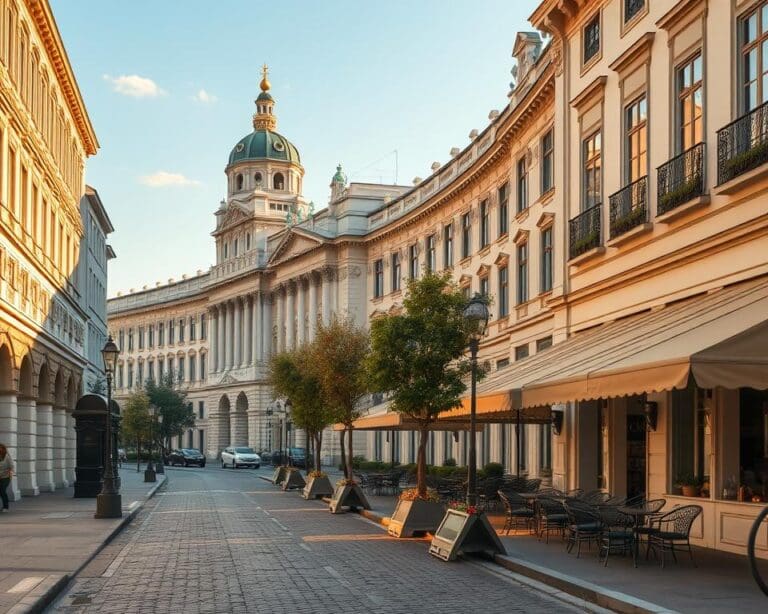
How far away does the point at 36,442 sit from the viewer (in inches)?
1566

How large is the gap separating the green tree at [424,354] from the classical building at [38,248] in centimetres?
1074

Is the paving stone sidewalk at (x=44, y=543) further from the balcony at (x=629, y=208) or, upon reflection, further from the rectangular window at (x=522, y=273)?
the rectangular window at (x=522, y=273)

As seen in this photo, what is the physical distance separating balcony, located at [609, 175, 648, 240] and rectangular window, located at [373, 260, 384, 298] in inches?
1859

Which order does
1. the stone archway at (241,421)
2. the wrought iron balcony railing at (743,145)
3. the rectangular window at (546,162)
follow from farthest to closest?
the stone archway at (241,421) < the rectangular window at (546,162) < the wrought iron balcony railing at (743,145)

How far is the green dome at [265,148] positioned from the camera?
118725mm

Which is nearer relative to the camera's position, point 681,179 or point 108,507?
point 681,179

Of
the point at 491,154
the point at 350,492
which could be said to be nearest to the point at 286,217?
the point at 491,154

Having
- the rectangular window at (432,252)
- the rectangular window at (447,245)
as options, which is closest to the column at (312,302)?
the rectangular window at (432,252)

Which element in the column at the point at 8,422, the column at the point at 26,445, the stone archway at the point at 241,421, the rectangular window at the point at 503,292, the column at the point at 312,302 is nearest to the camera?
the column at the point at 8,422

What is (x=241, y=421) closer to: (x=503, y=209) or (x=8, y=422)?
(x=503, y=209)

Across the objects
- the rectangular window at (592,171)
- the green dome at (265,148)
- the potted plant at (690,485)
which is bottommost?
the potted plant at (690,485)

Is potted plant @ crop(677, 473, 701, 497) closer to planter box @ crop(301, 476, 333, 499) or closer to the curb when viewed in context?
the curb

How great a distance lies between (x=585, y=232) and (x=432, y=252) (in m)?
32.7

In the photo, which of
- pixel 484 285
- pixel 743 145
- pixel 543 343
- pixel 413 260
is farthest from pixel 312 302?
pixel 743 145
